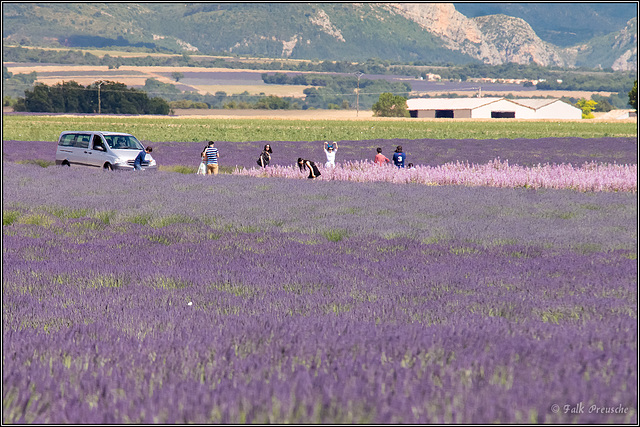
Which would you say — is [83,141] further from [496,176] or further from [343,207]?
[343,207]

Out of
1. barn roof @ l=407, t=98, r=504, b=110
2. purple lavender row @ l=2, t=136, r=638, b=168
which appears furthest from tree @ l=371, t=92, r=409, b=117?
purple lavender row @ l=2, t=136, r=638, b=168

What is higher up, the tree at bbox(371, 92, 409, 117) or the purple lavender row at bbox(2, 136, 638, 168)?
the purple lavender row at bbox(2, 136, 638, 168)

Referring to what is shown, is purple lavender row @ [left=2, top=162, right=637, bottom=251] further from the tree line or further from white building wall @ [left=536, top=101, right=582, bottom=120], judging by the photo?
white building wall @ [left=536, top=101, right=582, bottom=120]

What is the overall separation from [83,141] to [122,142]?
1.46m

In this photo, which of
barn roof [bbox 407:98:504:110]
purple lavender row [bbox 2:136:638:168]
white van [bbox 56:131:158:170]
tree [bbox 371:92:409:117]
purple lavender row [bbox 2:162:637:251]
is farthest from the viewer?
barn roof [bbox 407:98:504:110]

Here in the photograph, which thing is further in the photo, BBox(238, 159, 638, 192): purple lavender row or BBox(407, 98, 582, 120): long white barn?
BBox(407, 98, 582, 120): long white barn

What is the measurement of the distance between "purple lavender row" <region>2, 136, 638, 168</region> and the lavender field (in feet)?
64.1

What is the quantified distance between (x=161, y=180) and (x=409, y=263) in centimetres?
1273

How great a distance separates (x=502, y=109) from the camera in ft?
564

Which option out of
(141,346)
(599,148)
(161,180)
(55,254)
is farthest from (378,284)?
(599,148)

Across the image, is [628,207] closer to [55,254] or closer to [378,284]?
[378,284]

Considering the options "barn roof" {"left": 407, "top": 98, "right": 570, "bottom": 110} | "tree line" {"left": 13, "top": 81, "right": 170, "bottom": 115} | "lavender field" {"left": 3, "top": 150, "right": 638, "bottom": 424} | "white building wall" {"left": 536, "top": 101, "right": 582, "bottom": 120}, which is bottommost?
"white building wall" {"left": 536, "top": 101, "right": 582, "bottom": 120}

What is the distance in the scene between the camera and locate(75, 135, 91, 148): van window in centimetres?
2866

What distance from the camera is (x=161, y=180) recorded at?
20375mm
